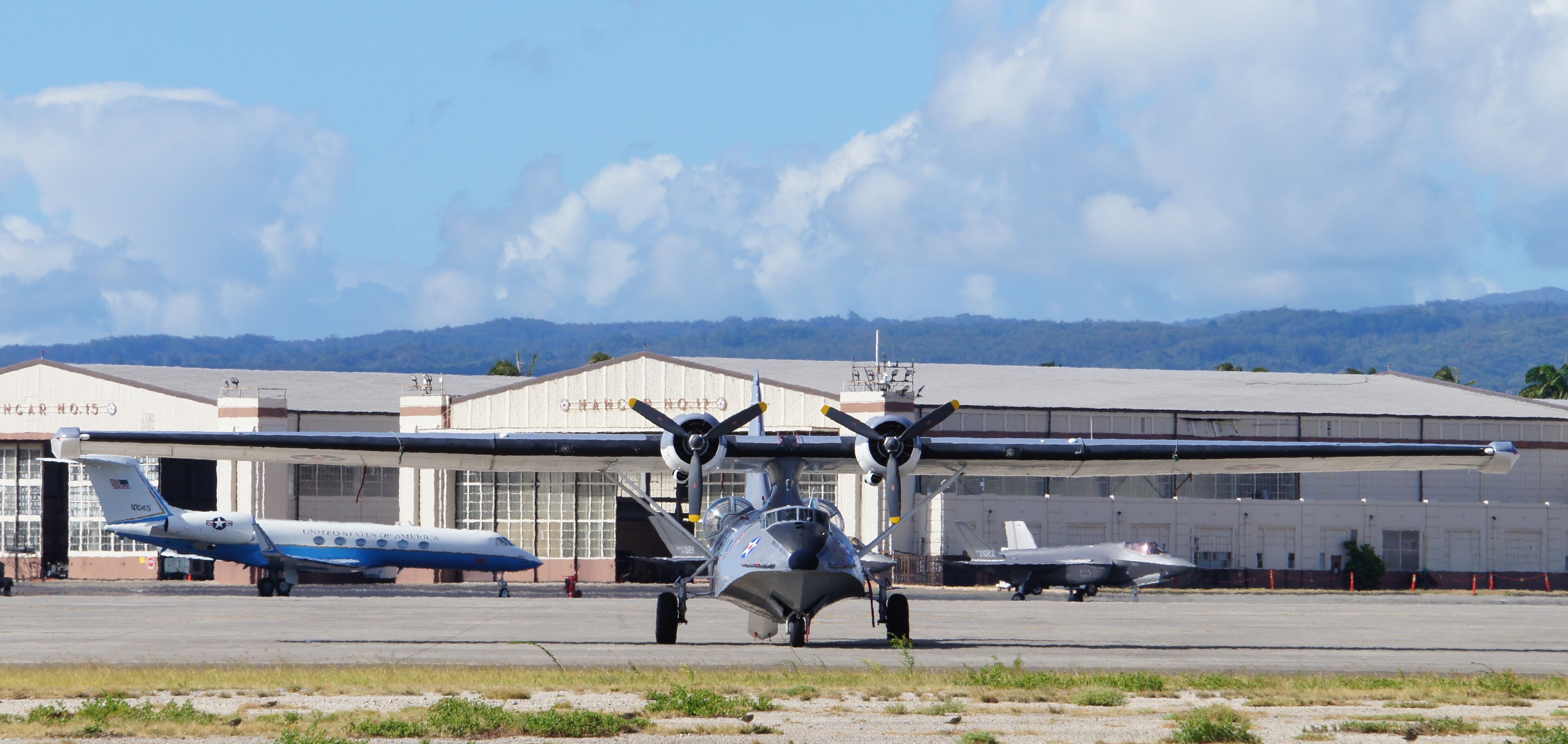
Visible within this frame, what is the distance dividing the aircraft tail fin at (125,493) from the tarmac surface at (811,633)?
4.80m

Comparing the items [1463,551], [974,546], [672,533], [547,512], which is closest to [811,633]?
[672,533]

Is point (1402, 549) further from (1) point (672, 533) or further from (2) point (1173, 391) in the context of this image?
(1) point (672, 533)

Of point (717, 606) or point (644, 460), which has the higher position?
point (644, 460)

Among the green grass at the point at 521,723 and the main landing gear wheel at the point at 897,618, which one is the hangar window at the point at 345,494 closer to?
the main landing gear wheel at the point at 897,618

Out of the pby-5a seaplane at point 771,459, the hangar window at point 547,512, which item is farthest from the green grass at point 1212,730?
the hangar window at point 547,512

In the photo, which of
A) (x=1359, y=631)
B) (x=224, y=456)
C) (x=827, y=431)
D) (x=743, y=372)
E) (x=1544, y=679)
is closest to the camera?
(x=1544, y=679)

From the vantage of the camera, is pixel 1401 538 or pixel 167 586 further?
pixel 1401 538

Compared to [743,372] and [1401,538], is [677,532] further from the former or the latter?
[1401,538]

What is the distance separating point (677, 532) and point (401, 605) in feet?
70.5

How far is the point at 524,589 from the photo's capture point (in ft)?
232

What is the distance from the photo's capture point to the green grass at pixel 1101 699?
19.0m

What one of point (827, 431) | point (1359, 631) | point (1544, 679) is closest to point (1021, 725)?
point (1544, 679)

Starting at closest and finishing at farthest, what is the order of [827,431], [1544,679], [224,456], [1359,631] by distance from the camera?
[1544,679]
[224,456]
[1359,631]
[827,431]

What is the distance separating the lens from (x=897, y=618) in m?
29.2
